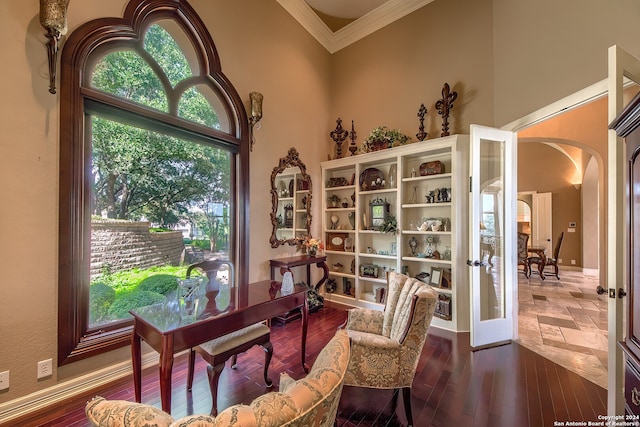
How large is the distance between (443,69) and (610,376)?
3.73 metres

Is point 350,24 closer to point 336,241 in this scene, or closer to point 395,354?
point 336,241

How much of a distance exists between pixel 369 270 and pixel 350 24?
14.1ft

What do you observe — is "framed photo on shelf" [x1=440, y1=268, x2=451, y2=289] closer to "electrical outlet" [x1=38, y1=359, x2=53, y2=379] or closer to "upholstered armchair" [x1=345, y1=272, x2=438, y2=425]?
"upholstered armchair" [x1=345, y1=272, x2=438, y2=425]

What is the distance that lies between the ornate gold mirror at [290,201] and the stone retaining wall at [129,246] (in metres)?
1.27

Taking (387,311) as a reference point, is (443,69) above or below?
above

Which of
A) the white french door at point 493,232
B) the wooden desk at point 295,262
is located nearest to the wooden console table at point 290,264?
the wooden desk at point 295,262

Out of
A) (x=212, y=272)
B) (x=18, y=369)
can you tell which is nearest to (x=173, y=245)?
(x=212, y=272)

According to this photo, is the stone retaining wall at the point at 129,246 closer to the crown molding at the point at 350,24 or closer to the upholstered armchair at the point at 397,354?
the upholstered armchair at the point at 397,354

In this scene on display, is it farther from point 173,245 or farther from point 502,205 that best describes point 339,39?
point 173,245

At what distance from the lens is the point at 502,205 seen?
10.2 ft

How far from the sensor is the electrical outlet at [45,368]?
1.85m

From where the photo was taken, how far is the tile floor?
2552 mm

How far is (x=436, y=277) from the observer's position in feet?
11.4

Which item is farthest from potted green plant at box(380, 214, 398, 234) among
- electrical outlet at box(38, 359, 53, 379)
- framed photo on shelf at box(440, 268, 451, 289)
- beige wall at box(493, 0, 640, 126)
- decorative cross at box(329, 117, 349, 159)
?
electrical outlet at box(38, 359, 53, 379)
